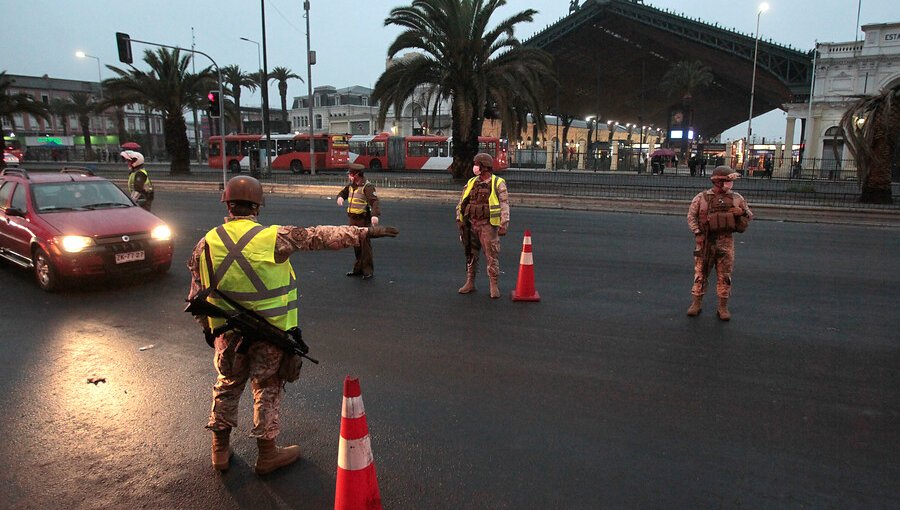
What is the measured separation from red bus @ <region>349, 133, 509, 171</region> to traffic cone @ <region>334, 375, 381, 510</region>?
38655 mm

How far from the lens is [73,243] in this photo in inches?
275

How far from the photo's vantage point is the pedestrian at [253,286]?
119 inches

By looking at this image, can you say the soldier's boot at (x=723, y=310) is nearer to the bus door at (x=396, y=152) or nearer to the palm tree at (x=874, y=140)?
the palm tree at (x=874, y=140)

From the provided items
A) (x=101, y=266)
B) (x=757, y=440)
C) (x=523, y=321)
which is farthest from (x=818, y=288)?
(x=101, y=266)

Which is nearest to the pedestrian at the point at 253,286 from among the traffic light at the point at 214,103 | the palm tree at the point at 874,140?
the palm tree at the point at 874,140

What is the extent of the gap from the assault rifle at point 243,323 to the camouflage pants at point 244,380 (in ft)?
0.21

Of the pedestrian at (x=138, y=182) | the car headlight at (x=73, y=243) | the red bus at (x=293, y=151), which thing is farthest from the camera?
the red bus at (x=293, y=151)

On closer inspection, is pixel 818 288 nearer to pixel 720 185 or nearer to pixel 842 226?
pixel 720 185

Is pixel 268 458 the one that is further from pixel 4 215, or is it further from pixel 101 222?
pixel 4 215

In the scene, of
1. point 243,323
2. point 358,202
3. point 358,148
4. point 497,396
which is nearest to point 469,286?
point 358,202

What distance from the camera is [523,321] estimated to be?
609 centimetres

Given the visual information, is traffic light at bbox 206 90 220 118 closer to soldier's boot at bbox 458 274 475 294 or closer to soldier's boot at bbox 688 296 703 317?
soldier's boot at bbox 458 274 475 294

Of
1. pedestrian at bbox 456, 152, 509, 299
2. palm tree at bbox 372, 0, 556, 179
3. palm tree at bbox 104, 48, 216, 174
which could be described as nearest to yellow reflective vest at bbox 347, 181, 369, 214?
pedestrian at bbox 456, 152, 509, 299

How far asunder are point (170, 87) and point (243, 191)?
32.2 meters
